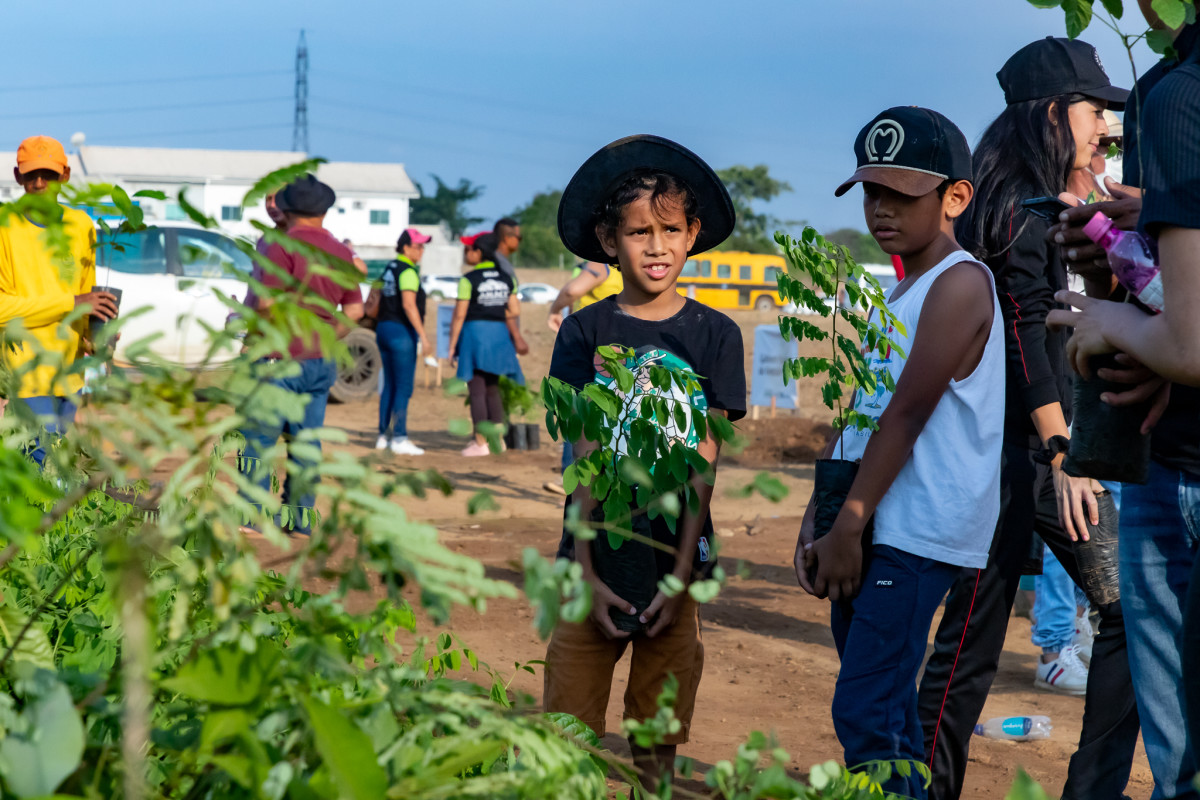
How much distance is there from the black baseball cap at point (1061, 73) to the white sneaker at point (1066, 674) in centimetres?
250

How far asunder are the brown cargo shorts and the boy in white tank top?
0.43 m

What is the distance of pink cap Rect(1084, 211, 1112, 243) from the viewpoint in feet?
6.86

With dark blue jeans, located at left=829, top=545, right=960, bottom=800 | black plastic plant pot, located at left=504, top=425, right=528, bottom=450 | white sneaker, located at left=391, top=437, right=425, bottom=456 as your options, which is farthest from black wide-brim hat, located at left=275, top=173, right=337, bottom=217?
black plastic plant pot, located at left=504, top=425, right=528, bottom=450

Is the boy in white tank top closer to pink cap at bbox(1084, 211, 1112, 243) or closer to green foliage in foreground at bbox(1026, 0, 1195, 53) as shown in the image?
pink cap at bbox(1084, 211, 1112, 243)

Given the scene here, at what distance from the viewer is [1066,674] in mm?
4805

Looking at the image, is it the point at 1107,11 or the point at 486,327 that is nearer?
the point at 1107,11

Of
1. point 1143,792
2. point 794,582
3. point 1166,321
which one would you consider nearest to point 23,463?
point 1166,321

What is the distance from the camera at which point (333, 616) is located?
118 cm

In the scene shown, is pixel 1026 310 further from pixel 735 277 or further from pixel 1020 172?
pixel 735 277

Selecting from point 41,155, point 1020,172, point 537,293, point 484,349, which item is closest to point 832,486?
point 1020,172

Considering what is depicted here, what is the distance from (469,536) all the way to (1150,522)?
5855 millimetres

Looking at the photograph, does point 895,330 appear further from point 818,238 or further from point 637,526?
point 637,526

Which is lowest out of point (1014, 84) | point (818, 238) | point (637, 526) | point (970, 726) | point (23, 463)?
point (970, 726)

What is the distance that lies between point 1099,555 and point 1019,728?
1.21 meters
